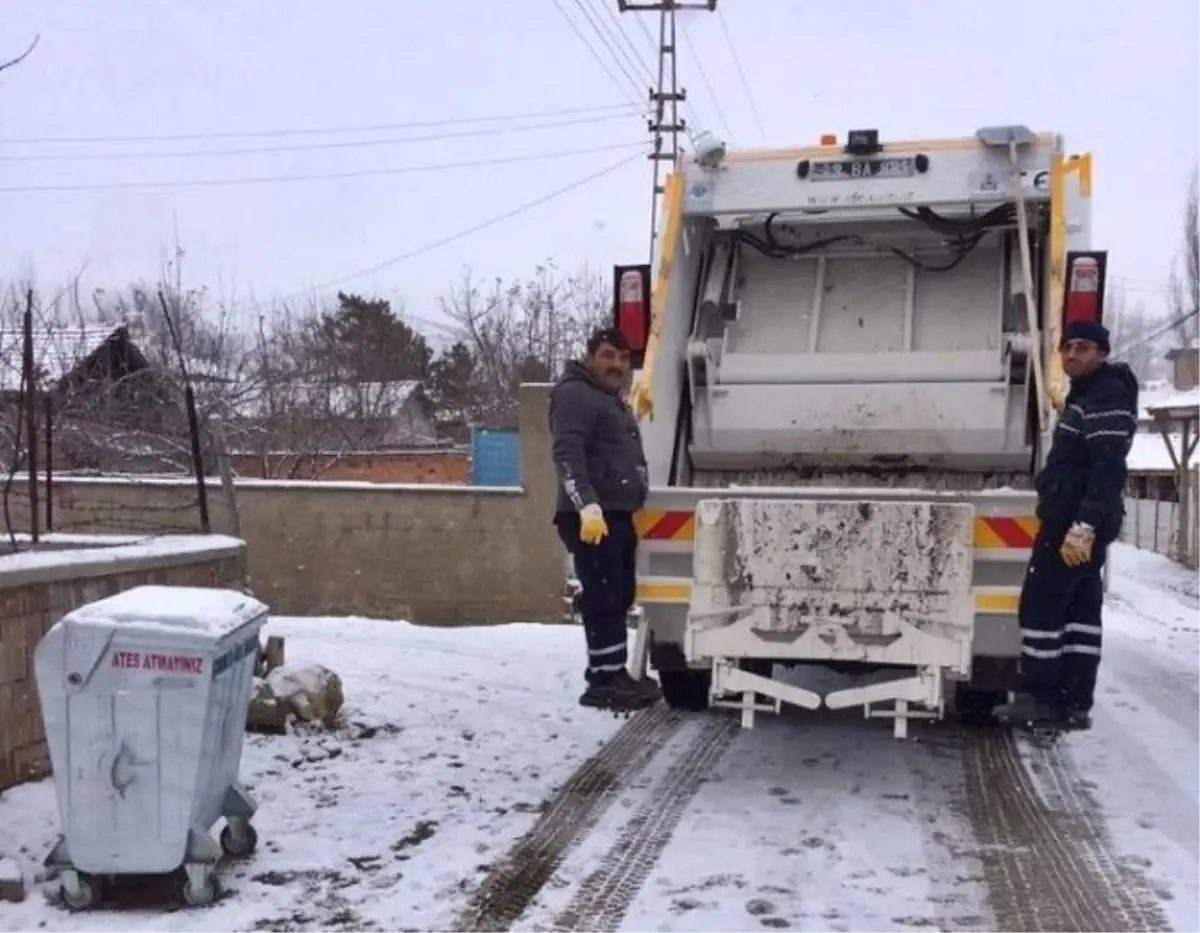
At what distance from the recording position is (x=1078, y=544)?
5.12m

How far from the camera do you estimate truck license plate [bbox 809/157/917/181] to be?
267 inches

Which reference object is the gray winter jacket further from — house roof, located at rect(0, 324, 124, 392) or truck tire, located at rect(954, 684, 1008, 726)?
house roof, located at rect(0, 324, 124, 392)

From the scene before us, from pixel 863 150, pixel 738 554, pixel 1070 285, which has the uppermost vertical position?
pixel 863 150

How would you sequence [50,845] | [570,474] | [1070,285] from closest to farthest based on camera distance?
[50,845]
[570,474]
[1070,285]

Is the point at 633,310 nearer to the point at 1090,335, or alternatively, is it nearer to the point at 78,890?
the point at 1090,335

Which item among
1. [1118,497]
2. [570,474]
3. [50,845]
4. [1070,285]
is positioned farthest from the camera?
[1070,285]

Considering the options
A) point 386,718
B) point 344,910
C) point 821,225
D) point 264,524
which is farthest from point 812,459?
point 264,524

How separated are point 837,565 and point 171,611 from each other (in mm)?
2648

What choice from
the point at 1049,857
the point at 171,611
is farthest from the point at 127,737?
the point at 1049,857

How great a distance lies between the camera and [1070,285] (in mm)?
6203

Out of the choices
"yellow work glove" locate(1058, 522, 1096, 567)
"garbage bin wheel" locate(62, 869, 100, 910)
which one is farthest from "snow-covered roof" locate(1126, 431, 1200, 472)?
"garbage bin wheel" locate(62, 869, 100, 910)

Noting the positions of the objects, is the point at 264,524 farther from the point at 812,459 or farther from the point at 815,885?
the point at 815,885

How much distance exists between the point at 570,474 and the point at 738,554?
2.62ft

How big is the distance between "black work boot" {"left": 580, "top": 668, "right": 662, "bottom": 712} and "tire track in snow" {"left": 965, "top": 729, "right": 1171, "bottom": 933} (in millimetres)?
1420
